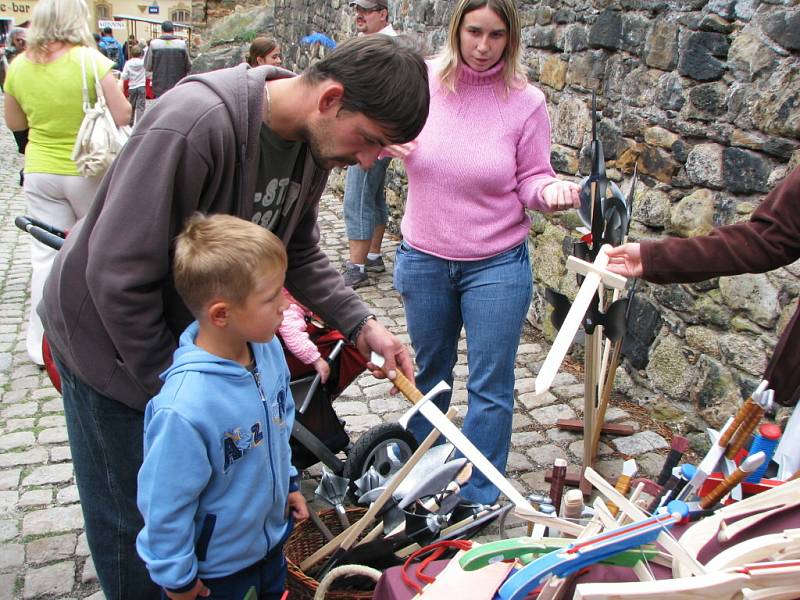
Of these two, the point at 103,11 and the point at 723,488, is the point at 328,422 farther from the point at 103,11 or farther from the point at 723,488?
the point at 103,11

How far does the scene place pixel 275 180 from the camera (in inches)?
72.7

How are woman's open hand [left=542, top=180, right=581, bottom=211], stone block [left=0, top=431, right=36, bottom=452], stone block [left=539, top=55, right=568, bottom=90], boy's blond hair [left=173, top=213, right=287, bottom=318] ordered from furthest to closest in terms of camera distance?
stone block [left=539, top=55, right=568, bottom=90], stone block [left=0, top=431, right=36, bottom=452], woman's open hand [left=542, top=180, right=581, bottom=211], boy's blond hair [left=173, top=213, right=287, bottom=318]

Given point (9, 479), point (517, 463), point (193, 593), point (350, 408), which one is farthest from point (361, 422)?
point (193, 593)

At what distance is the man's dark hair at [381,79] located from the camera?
5.45ft

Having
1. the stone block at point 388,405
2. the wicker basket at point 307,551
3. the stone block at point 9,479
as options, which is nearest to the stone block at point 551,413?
the stone block at point 388,405

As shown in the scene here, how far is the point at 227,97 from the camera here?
1.62 meters

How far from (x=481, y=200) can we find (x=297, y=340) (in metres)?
0.85

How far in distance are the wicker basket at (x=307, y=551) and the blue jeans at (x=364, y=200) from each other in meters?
3.35

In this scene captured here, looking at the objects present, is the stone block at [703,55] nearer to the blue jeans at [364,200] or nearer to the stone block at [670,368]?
the stone block at [670,368]

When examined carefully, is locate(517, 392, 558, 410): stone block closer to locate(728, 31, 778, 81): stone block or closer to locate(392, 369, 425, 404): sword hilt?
locate(728, 31, 778, 81): stone block

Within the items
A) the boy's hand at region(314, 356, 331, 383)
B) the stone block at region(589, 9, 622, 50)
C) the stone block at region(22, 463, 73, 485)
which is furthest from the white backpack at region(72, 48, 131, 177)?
the stone block at region(589, 9, 622, 50)

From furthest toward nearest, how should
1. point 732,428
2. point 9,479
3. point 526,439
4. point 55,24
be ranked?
point 55,24, point 526,439, point 9,479, point 732,428

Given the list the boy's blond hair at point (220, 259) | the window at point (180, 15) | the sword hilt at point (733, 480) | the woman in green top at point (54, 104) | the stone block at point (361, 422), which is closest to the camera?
the sword hilt at point (733, 480)

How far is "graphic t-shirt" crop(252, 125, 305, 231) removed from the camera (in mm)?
1770
